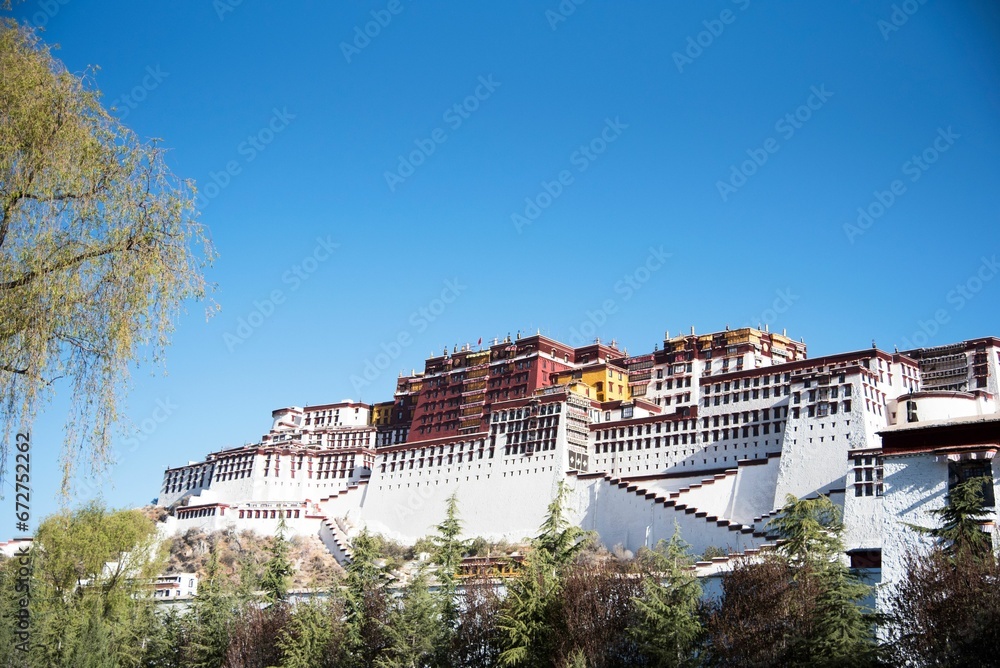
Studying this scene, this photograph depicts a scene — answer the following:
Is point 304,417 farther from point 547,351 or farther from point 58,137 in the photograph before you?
point 58,137

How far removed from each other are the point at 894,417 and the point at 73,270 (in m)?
60.0

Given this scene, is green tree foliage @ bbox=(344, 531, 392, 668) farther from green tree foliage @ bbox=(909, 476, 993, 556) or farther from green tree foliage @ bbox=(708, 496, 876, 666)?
green tree foliage @ bbox=(909, 476, 993, 556)

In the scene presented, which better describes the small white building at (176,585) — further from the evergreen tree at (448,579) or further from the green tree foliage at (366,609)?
the evergreen tree at (448,579)


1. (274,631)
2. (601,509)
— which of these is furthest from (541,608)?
(601,509)

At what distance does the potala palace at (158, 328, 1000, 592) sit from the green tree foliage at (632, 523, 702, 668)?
1385 cm

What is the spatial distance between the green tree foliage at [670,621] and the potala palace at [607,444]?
13852mm

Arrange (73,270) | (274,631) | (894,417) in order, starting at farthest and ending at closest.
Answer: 1. (894,417)
2. (274,631)
3. (73,270)

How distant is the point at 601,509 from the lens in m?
68.1

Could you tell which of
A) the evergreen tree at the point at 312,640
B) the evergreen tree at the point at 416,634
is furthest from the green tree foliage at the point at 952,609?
the evergreen tree at the point at 312,640

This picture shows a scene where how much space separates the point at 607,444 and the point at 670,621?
47.5m

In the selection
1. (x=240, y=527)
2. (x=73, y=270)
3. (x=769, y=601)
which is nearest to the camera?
(x=73, y=270)

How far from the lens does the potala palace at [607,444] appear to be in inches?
2451

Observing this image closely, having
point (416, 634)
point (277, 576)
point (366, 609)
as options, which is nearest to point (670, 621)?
point (416, 634)

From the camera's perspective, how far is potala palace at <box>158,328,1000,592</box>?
6225 cm
